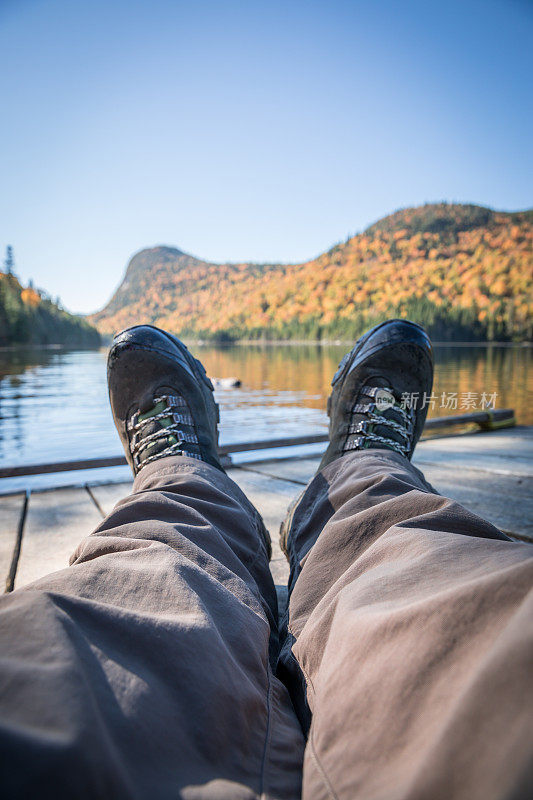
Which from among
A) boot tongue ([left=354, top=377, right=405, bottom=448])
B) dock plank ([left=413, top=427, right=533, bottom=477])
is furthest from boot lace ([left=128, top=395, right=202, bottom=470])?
dock plank ([left=413, top=427, right=533, bottom=477])

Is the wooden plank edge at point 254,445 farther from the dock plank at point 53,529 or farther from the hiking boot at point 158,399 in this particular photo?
the hiking boot at point 158,399

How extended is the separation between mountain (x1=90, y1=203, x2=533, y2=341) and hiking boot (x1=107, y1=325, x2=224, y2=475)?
89.8 ft

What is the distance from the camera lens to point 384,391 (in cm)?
→ 163

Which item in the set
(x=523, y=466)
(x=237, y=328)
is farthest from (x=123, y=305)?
(x=523, y=466)

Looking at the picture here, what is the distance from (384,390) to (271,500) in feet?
1.91

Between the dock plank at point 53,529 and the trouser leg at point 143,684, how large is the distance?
60 cm

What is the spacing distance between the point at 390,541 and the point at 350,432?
2.54ft

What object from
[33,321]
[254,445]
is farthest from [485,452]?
[33,321]

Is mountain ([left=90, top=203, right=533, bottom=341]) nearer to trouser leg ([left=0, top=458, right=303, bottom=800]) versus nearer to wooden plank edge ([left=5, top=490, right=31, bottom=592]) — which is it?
wooden plank edge ([left=5, top=490, right=31, bottom=592])

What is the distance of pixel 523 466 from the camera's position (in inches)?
90.6

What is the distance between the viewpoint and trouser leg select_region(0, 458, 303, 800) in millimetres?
316

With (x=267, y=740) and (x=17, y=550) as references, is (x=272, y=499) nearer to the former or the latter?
(x=17, y=550)

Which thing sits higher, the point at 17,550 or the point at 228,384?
the point at 17,550

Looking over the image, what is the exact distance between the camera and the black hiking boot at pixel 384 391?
1405 millimetres
